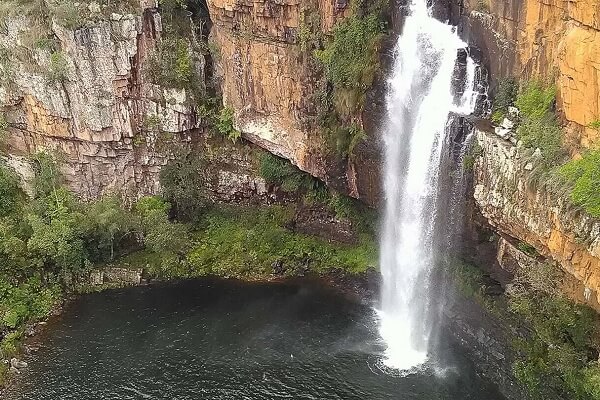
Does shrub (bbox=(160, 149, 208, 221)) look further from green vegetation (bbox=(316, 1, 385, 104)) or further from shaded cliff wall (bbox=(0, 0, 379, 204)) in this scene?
green vegetation (bbox=(316, 1, 385, 104))

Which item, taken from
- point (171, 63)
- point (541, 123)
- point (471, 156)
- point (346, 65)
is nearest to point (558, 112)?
point (541, 123)

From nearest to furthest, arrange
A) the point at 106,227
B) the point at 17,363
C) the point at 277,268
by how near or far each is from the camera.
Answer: the point at 17,363
the point at 106,227
the point at 277,268

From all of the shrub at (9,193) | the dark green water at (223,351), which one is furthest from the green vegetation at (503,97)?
the shrub at (9,193)

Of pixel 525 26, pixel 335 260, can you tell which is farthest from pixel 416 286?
pixel 525 26

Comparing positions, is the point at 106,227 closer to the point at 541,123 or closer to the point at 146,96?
the point at 146,96

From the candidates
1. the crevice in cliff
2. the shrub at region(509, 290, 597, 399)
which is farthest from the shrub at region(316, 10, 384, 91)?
the shrub at region(509, 290, 597, 399)

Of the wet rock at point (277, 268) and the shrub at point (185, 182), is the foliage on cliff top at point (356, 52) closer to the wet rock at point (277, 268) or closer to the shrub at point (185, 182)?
the wet rock at point (277, 268)

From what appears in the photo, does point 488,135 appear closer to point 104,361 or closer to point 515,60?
point 515,60
